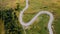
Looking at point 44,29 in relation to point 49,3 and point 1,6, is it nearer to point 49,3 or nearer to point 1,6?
point 49,3

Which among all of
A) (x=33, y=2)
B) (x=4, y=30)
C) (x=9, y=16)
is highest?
(x=33, y=2)

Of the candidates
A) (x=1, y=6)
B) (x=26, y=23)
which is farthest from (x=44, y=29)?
(x=1, y=6)

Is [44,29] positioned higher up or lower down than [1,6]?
lower down

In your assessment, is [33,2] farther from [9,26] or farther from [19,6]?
[9,26]

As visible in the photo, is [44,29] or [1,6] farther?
[1,6]

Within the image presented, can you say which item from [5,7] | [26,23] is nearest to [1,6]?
[5,7]

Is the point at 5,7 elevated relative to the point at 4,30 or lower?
elevated
